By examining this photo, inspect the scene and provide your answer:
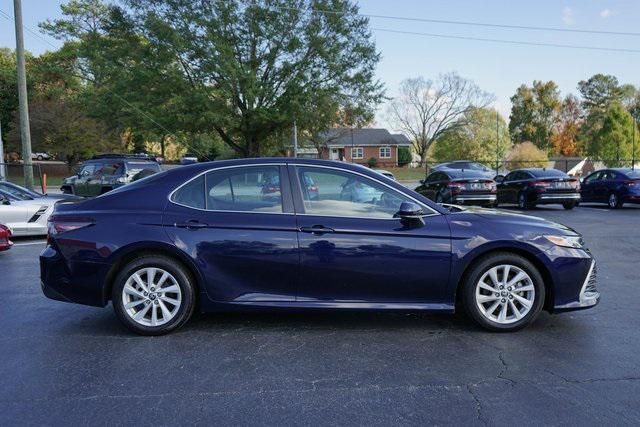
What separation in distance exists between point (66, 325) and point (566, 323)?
4.79 metres

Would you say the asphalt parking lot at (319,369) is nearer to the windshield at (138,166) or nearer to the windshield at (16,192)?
the windshield at (16,192)

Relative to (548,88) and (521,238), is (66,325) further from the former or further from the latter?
(548,88)

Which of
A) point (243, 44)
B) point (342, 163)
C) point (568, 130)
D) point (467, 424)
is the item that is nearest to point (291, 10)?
point (243, 44)

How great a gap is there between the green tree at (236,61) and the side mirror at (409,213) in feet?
76.0

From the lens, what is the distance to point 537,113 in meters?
92.8

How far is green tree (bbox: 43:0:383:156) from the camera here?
27.1 metres

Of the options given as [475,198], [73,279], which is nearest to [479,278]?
[73,279]

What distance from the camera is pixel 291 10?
90.0ft

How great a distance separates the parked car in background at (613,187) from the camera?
16.9 metres

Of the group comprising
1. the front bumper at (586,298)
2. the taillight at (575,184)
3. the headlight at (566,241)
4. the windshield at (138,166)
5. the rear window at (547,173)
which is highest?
the windshield at (138,166)

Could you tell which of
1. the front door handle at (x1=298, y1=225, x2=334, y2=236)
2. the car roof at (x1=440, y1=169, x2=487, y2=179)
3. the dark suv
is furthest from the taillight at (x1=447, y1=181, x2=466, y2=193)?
the front door handle at (x1=298, y1=225, x2=334, y2=236)

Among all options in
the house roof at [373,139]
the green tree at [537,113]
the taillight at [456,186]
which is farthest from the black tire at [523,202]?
the green tree at [537,113]

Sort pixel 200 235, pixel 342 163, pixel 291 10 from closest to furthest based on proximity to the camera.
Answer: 1. pixel 200 235
2. pixel 342 163
3. pixel 291 10

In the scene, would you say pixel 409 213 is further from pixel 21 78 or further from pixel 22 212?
pixel 21 78
